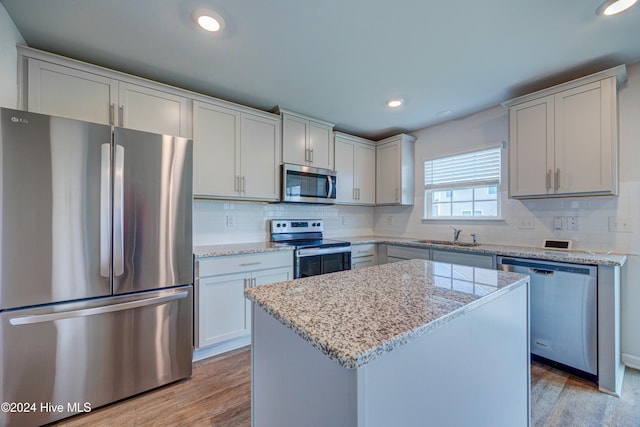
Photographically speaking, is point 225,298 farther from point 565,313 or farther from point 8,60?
point 565,313

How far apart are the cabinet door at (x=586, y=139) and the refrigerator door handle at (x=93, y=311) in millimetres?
3207

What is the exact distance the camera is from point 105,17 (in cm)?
163

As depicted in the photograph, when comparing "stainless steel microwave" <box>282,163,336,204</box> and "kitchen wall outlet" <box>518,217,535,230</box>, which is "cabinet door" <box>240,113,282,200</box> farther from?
"kitchen wall outlet" <box>518,217,535,230</box>

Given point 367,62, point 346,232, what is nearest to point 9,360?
point 367,62

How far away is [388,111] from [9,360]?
3.54 metres

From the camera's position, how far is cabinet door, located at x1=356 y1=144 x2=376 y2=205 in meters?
3.73

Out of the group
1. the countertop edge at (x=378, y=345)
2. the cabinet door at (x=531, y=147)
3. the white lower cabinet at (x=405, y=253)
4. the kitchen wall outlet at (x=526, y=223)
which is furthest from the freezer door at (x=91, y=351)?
the kitchen wall outlet at (x=526, y=223)

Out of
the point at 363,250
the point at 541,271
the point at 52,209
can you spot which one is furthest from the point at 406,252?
the point at 52,209

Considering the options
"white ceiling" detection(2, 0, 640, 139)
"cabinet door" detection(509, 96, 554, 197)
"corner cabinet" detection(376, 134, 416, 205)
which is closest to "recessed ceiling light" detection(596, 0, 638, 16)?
"white ceiling" detection(2, 0, 640, 139)

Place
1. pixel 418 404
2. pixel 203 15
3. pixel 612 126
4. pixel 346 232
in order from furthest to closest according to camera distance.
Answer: pixel 346 232 → pixel 612 126 → pixel 203 15 → pixel 418 404

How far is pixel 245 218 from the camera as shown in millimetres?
3057

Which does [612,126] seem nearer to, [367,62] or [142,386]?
[367,62]

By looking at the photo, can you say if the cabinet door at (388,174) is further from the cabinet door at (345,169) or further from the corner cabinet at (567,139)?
the corner cabinet at (567,139)

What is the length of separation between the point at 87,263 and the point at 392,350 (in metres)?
1.85
